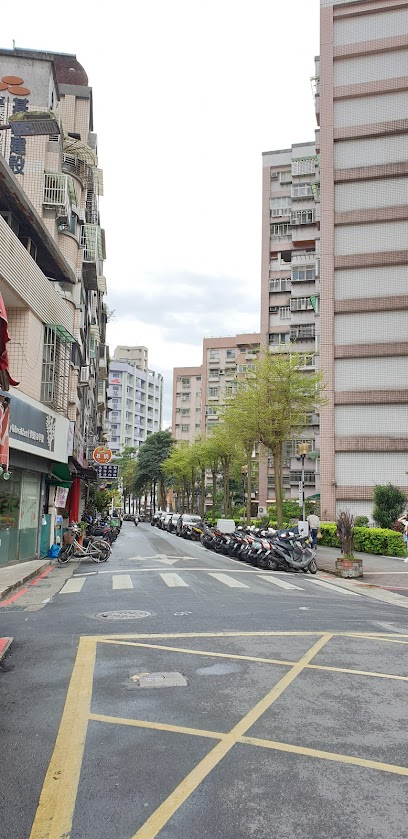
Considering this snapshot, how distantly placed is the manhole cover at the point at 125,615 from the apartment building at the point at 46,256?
5717 mm

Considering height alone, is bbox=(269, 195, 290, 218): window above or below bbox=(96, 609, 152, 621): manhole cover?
above

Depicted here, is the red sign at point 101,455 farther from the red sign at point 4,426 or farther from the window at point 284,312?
the window at point 284,312

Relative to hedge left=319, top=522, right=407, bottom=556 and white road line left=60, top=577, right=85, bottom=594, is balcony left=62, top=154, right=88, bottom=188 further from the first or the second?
white road line left=60, top=577, right=85, bottom=594

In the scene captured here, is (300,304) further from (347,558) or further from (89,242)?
(347,558)

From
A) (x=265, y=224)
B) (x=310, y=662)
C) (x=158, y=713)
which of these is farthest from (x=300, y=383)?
(x=265, y=224)

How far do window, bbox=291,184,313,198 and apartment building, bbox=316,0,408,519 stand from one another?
20021 millimetres

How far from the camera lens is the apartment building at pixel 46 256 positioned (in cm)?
1958

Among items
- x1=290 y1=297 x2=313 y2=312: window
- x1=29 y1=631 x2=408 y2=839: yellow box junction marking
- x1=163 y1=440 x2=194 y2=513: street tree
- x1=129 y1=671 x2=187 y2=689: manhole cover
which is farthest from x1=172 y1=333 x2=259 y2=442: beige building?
x1=129 y1=671 x2=187 y2=689: manhole cover

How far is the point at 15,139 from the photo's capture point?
2684cm

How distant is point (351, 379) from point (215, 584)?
82.2ft

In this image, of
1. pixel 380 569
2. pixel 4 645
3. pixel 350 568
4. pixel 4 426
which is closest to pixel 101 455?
pixel 380 569

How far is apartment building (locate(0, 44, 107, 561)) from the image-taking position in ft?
64.2

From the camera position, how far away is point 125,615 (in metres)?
10.3

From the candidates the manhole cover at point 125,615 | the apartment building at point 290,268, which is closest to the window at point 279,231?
the apartment building at point 290,268
